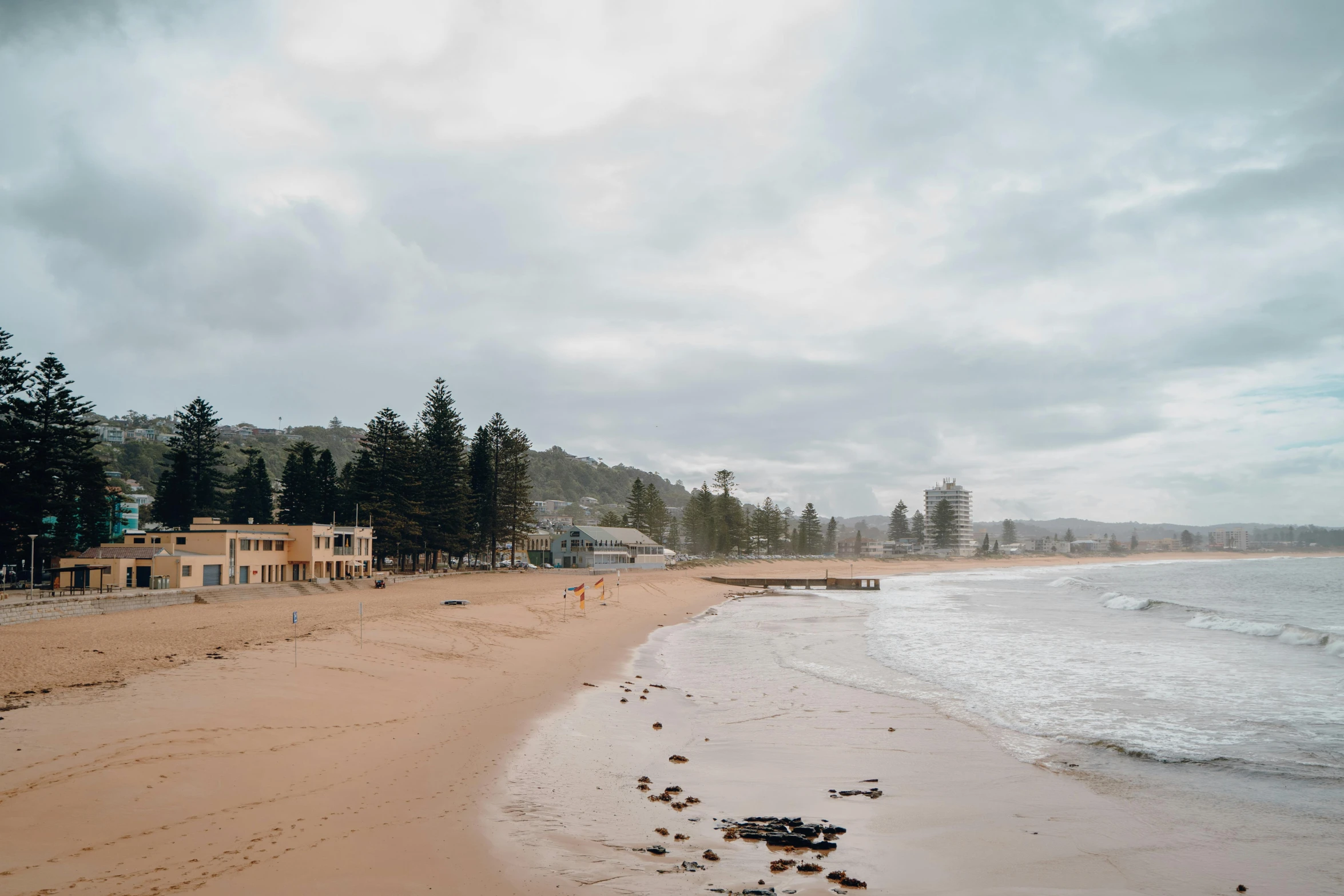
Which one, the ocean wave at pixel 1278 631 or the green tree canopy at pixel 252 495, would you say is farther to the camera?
the green tree canopy at pixel 252 495

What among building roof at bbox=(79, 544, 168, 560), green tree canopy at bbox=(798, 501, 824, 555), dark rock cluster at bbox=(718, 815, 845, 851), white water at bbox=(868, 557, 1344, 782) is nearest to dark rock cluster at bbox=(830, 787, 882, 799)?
dark rock cluster at bbox=(718, 815, 845, 851)

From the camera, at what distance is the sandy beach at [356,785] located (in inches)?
260

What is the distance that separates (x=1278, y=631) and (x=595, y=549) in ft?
195

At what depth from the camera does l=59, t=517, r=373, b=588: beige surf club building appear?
120ft

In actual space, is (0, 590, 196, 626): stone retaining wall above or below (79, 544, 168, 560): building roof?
below

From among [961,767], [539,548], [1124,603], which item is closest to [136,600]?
[961,767]

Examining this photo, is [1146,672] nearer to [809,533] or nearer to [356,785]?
[356,785]

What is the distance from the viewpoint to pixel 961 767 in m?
11.4

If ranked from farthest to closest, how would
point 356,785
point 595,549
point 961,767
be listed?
point 595,549 < point 961,767 < point 356,785

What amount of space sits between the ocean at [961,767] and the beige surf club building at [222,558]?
2827cm

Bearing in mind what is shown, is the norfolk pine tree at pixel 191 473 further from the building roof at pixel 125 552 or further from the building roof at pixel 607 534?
the building roof at pixel 607 534

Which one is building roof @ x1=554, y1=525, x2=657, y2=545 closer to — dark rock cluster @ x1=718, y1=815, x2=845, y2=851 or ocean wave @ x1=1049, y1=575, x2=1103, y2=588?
ocean wave @ x1=1049, y1=575, x2=1103, y2=588

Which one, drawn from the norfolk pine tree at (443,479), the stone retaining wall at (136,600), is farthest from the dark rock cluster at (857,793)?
the norfolk pine tree at (443,479)

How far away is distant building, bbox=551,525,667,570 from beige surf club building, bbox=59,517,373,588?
90.3 ft
